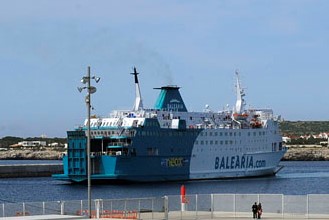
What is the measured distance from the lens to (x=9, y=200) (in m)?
70.0

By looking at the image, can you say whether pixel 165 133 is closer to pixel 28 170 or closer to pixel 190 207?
pixel 28 170

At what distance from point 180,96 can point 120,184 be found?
51.8ft

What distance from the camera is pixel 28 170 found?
117625 millimetres

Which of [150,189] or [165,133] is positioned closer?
[150,189]

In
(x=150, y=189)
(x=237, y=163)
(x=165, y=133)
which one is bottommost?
(x=150, y=189)

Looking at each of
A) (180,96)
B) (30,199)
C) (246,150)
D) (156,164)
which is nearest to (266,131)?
(246,150)

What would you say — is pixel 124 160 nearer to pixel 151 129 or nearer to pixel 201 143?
pixel 151 129

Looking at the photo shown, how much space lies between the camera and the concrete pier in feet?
379

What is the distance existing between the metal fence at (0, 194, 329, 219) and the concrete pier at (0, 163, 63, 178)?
75.0m

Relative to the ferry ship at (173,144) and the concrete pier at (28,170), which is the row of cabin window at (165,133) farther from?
the concrete pier at (28,170)

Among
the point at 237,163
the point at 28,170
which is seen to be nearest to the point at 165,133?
the point at 237,163

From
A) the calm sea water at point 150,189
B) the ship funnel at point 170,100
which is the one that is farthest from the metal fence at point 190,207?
the ship funnel at point 170,100

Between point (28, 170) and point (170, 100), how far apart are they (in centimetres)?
2758

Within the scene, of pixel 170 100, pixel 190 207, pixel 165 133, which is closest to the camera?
pixel 190 207
